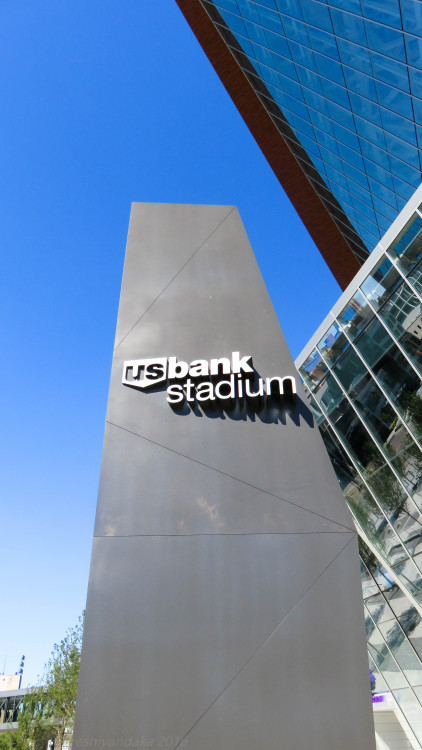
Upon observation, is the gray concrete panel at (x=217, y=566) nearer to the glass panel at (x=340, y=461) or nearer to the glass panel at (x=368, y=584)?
the glass panel at (x=340, y=461)

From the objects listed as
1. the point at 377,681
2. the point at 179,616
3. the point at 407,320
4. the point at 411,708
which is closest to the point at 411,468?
the point at 407,320

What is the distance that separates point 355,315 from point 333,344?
4.62 ft

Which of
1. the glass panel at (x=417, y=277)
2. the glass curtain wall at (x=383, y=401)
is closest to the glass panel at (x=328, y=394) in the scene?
the glass curtain wall at (x=383, y=401)

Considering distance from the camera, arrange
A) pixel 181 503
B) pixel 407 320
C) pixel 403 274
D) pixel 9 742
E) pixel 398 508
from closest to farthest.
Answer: pixel 181 503 → pixel 403 274 → pixel 407 320 → pixel 398 508 → pixel 9 742

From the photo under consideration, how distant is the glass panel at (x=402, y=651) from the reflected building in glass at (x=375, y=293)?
0.04 meters

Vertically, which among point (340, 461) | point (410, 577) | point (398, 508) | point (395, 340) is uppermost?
point (395, 340)

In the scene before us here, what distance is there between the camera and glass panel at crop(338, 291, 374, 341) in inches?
629

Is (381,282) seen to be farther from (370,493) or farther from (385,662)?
(385,662)

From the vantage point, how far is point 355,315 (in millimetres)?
16422

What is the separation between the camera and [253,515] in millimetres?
8734

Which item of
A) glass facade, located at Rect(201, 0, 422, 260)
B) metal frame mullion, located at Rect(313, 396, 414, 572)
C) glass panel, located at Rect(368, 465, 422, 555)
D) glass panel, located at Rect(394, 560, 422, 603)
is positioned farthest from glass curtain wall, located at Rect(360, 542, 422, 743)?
glass facade, located at Rect(201, 0, 422, 260)

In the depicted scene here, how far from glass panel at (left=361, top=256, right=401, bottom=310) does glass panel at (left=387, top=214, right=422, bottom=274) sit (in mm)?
294

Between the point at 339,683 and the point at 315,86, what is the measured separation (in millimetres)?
26086

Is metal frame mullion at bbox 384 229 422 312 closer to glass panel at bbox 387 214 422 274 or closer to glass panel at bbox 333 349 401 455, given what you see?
glass panel at bbox 387 214 422 274
